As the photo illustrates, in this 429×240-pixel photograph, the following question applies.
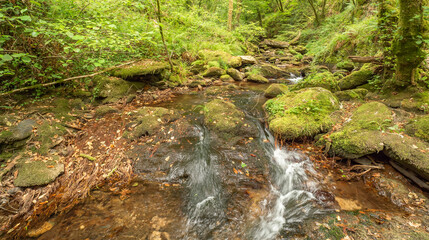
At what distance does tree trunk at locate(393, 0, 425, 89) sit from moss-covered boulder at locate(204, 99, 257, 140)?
3.87 meters

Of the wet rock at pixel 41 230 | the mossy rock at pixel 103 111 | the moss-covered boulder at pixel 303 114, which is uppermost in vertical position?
the moss-covered boulder at pixel 303 114

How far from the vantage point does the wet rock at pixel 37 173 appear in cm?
288

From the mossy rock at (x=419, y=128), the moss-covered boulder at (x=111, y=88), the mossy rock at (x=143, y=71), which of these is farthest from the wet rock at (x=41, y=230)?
the mossy rock at (x=419, y=128)

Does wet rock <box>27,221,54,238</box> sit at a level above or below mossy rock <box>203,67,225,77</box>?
below

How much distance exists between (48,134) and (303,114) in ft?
20.3

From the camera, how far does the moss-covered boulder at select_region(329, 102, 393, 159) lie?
323cm

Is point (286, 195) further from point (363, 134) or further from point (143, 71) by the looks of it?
point (143, 71)

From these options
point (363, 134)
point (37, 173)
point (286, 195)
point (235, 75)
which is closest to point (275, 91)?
point (235, 75)

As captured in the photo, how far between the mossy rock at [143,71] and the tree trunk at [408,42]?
284 inches

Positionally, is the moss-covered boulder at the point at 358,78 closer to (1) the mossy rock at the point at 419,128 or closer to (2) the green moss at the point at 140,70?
(1) the mossy rock at the point at 419,128

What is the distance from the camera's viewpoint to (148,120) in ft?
15.1

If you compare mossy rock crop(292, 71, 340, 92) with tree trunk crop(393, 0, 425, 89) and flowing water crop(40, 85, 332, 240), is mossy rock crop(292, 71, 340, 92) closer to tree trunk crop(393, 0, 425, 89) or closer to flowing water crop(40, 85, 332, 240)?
tree trunk crop(393, 0, 425, 89)

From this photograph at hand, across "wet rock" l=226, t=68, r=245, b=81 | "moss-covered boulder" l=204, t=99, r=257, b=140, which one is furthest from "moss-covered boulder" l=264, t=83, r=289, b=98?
"wet rock" l=226, t=68, r=245, b=81

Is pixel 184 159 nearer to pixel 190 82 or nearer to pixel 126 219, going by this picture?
pixel 126 219
